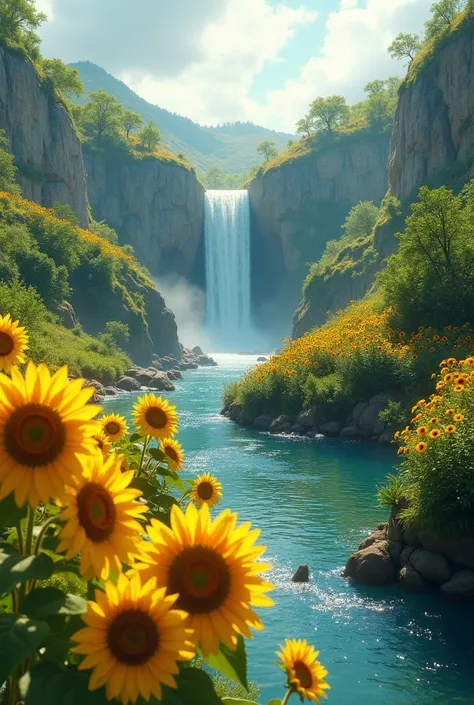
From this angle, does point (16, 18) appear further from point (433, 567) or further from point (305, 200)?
point (433, 567)

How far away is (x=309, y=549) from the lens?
14938mm

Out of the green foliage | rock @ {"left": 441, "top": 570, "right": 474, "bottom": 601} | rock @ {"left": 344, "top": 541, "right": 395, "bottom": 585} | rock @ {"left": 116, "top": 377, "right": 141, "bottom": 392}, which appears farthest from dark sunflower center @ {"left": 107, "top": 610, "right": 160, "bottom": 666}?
rock @ {"left": 116, "top": 377, "right": 141, "bottom": 392}

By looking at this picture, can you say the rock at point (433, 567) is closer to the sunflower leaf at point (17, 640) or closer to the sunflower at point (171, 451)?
the sunflower at point (171, 451)

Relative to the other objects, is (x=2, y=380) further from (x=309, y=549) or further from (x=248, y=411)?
(x=248, y=411)

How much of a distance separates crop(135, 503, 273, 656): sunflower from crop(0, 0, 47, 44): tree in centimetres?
8227

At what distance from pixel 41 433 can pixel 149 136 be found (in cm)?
12069

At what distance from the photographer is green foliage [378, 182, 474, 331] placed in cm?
3108

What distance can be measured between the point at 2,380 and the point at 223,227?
11026 cm

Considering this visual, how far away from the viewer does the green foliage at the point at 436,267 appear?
31.1 metres

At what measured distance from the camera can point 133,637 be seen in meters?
1.70

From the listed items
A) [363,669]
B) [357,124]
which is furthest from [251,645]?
[357,124]

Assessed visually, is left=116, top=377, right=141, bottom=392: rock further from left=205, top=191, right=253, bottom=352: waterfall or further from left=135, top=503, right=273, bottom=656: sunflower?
left=205, top=191, right=253, bottom=352: waterfall

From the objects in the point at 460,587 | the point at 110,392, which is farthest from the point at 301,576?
the point at 110,392

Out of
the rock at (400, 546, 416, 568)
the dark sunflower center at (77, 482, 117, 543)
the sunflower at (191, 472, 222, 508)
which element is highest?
the dark sunflower center at (77, 482, 117, 543)
